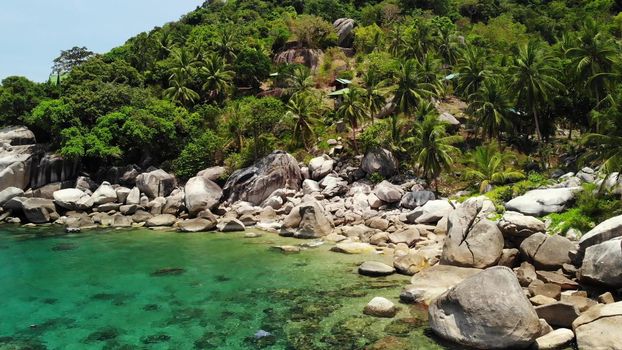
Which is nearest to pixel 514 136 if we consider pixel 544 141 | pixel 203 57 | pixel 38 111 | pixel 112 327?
pixel 544 141

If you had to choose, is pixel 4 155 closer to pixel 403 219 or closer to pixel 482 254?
pixel 403 219

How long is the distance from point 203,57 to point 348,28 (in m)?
27.4

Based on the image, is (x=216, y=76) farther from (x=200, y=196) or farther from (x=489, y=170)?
(x=489, y=170)

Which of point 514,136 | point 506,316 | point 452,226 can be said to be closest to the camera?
point 506,316

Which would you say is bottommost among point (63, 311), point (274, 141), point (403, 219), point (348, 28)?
point (63, 311)

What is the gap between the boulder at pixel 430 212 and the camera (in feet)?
111

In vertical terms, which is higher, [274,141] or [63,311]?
[274,141]

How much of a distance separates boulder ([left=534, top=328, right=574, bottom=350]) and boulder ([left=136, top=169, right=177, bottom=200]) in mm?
40503

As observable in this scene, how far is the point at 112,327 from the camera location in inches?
689

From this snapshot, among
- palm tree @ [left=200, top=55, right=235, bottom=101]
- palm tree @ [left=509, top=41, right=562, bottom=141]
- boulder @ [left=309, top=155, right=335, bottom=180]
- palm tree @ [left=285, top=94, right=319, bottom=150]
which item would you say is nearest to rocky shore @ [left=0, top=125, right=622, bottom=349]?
boulder @ [left=309, top=155, right=335, bottom=180]

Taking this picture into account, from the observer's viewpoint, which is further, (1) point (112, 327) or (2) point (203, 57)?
(2) point (203, 57)

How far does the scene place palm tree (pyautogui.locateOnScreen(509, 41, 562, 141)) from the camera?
Result: 141 ft

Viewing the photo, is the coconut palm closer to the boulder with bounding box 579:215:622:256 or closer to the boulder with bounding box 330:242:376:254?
the boulder with bounding box 330:242:376:254

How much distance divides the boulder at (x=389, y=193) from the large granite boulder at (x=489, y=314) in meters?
24.6
